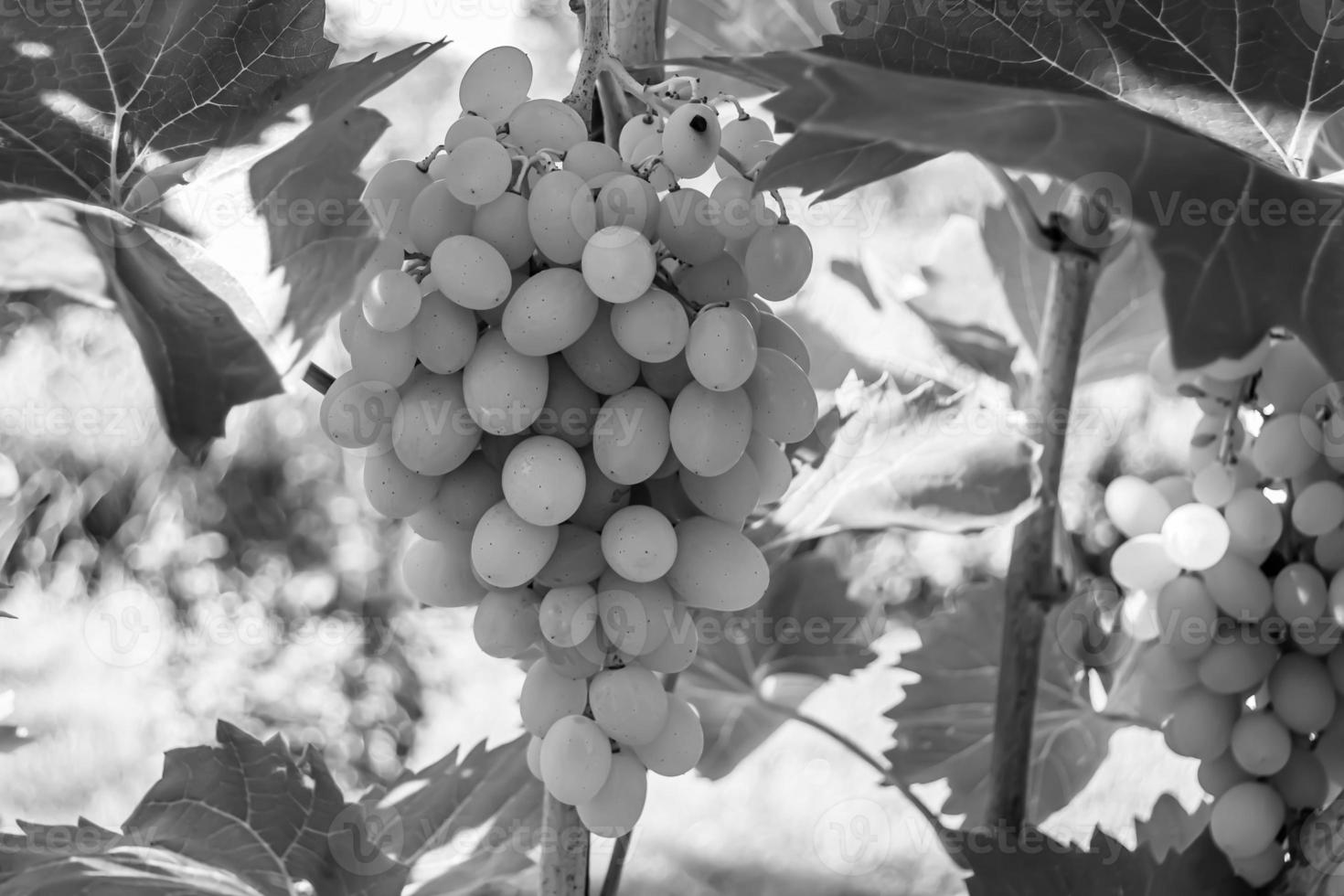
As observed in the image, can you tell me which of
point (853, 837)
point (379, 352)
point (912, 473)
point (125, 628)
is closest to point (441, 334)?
point (379, 352)

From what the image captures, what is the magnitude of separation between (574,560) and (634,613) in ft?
0.08

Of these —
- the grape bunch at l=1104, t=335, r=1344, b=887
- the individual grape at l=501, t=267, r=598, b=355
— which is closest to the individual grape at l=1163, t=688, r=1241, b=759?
Answer: the grape bunch at l=1104, t=335, r=1344, b=887

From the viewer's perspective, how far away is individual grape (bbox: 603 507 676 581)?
32 centimetres

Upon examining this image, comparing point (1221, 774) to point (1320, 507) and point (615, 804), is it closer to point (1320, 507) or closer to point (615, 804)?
point (1320, 507)

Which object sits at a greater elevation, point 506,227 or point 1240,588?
point 506,227

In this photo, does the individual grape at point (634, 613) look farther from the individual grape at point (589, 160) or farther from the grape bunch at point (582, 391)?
the individual grape at point (589, 160)

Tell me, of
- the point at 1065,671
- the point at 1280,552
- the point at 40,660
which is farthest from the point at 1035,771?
the point at 40,660

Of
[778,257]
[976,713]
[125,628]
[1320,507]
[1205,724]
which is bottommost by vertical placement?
[125,628]

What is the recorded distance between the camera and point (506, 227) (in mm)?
324

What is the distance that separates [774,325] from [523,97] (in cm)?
11

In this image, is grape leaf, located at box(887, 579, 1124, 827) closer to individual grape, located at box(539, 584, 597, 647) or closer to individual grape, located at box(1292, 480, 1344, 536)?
individual grape, located at box(1292, 480, 1344, 536)

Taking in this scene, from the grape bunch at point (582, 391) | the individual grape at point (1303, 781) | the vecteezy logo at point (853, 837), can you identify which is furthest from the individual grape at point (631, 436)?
the vecteezy logo at point (853, 837)

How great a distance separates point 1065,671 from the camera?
2.01 ft

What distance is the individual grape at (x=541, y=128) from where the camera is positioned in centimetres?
33
